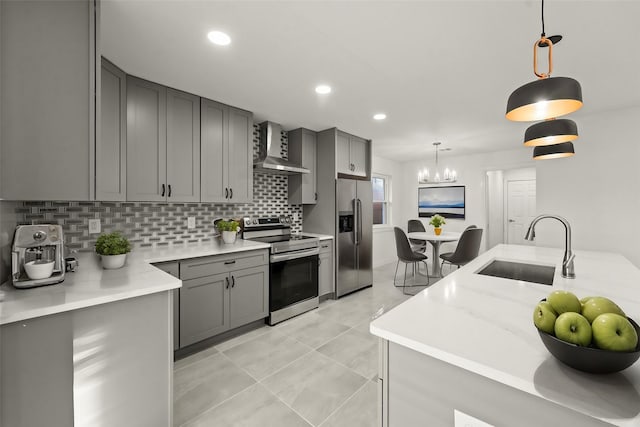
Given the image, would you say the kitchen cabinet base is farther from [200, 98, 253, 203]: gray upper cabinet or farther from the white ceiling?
the white ceiling

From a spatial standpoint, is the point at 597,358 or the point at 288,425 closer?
the point at 597,358

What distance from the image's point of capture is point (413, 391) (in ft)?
3.00

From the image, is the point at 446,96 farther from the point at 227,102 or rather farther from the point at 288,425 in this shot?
the point at 288,425

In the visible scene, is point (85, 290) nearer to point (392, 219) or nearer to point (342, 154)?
point (342, 154)

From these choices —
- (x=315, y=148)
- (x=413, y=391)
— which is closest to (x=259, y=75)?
(x=315, y=148)

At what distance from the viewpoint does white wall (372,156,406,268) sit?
18.9ft

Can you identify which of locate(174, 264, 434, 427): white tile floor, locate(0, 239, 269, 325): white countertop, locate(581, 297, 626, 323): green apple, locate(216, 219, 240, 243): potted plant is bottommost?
locate(174, 264, 434, 427): white tile floor

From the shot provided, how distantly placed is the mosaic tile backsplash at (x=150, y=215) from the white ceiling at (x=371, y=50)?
1.11 metres

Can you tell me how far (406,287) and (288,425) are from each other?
3.08 m

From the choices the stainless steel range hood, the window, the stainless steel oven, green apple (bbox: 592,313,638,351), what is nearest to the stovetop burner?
the stainless steel oven

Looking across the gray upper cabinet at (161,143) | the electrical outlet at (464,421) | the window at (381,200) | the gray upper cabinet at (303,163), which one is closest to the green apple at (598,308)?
the electrical outlet at (464,421)

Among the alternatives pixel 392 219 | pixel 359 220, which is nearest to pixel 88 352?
pixel 359 220

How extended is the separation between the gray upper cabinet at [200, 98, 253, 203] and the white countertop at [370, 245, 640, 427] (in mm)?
2244

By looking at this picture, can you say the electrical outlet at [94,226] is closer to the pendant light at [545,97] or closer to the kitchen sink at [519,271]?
the pendant light at [545,97]
